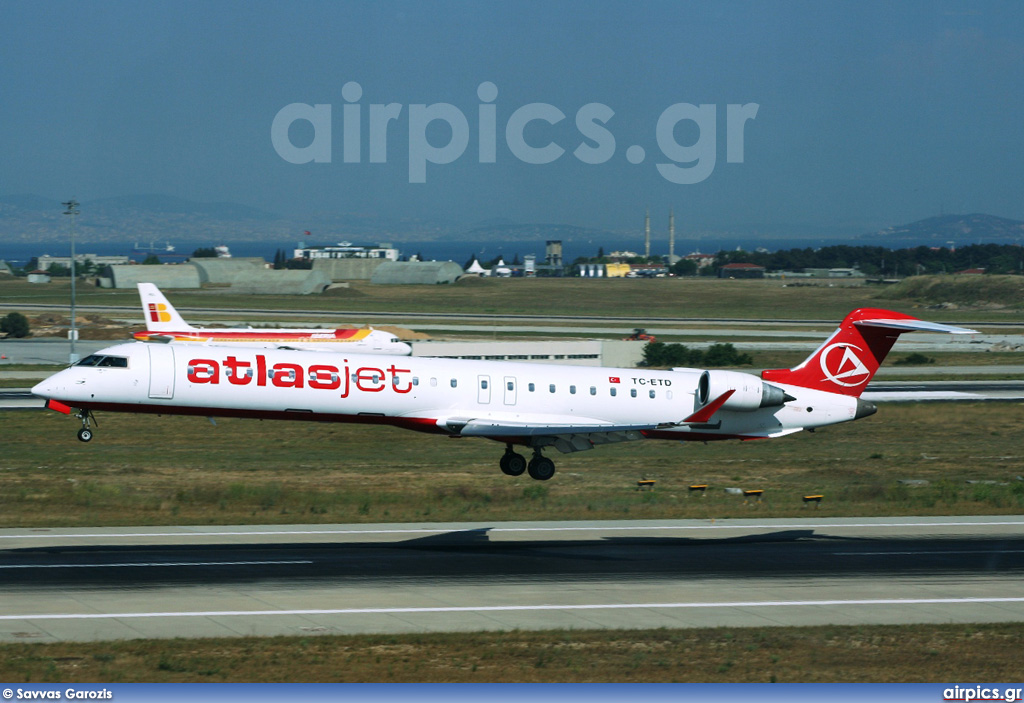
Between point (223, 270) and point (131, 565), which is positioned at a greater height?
point (223, 270)

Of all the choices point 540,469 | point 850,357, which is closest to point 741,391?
point 850,357

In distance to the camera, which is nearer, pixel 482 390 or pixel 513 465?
pixel 482 390

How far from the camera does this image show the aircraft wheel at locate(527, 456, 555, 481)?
34.9m

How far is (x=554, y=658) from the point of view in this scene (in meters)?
18.9

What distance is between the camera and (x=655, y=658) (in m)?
19.0

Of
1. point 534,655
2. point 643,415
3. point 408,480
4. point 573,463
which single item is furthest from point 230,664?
point 573,463

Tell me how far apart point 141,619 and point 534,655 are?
24.1 feet

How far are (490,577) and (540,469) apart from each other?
32.7 ft

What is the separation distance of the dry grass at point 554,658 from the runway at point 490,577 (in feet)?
2.83

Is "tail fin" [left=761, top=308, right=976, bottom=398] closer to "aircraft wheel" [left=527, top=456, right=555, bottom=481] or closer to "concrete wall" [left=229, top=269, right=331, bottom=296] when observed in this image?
"aircraft wheel" [left=527, top=456, right=555, bottom=481]

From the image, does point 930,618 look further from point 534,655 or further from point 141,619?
point 141,619

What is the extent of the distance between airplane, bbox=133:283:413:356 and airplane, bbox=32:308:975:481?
46623 mm

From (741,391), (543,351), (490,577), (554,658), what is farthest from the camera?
(543,351)

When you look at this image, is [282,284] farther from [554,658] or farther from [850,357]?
[554,658]
